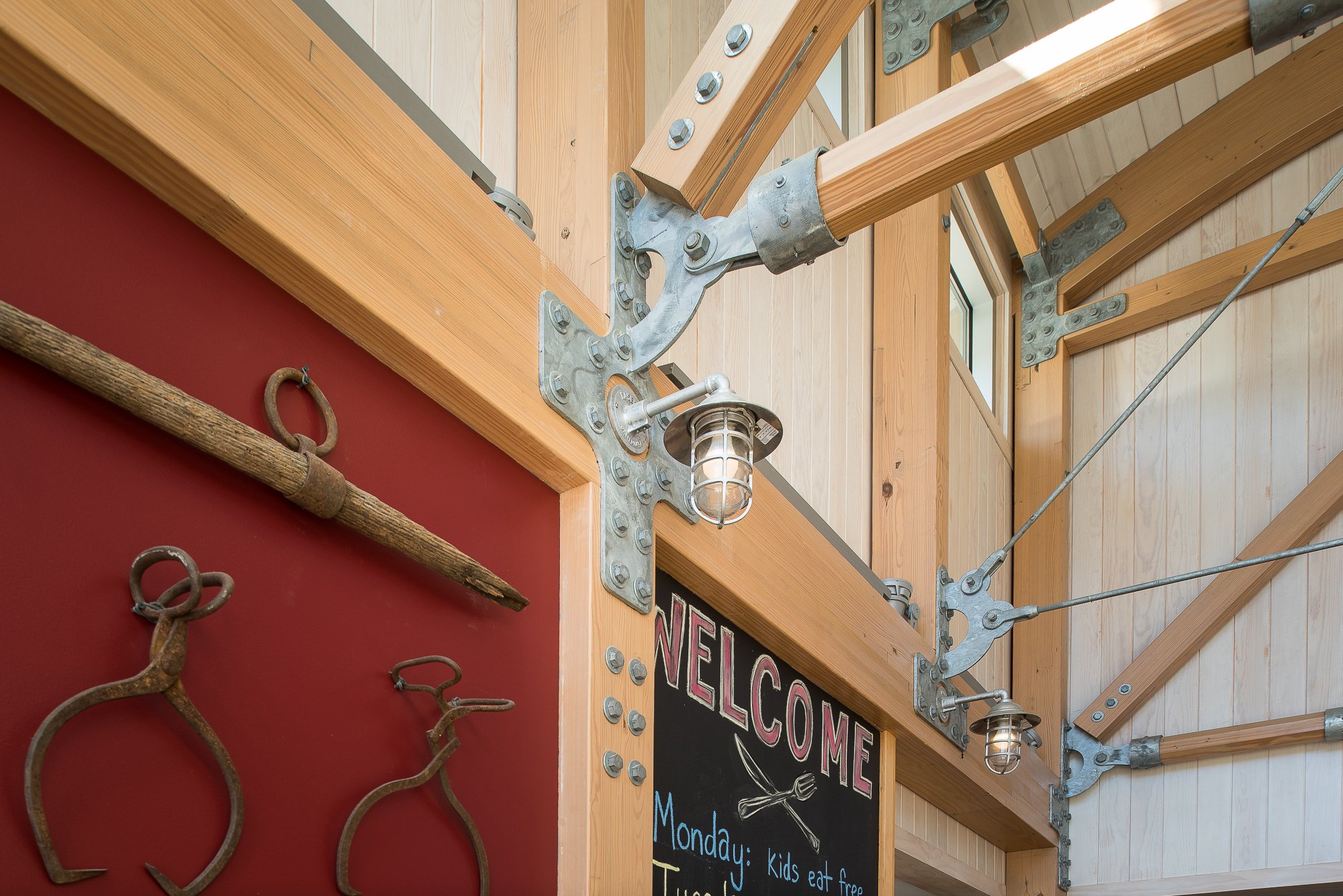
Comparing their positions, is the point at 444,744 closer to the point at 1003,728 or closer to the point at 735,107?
the point at 735,107

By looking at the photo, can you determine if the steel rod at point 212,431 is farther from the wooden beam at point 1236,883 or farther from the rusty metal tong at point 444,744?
the wooden beam at point 1236,883

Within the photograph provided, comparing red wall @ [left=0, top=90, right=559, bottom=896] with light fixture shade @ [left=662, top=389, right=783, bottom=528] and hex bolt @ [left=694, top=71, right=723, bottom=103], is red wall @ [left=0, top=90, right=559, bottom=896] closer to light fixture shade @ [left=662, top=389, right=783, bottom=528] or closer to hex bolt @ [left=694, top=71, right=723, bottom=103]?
light fixture shade @ [left=662, top=389, right=783, bottom=528]

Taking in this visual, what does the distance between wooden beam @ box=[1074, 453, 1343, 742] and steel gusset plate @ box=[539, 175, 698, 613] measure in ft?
12.5

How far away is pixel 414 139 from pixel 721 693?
4.27ft

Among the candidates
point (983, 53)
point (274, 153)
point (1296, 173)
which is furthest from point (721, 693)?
point (1296, 173)

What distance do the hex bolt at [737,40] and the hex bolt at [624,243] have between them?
39 cm

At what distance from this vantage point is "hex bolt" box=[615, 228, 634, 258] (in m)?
2.23

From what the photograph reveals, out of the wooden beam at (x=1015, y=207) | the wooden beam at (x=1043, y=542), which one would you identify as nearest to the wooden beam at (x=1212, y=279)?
the wooden beam at (x=1043, y=542)

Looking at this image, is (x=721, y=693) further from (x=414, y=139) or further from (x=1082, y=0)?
(x=1082, y=0)

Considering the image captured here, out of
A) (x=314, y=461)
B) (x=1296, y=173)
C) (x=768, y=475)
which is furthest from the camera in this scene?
(x=1296, y=173)

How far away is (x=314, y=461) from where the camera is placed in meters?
1.40

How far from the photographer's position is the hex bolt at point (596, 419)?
2.01 meters

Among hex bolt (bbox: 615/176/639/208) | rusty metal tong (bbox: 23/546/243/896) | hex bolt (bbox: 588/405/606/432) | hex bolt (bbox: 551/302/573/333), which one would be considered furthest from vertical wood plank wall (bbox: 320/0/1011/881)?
rusty metal tong (bbox: 23/546/243/896)

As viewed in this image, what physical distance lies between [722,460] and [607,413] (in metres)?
0.26
